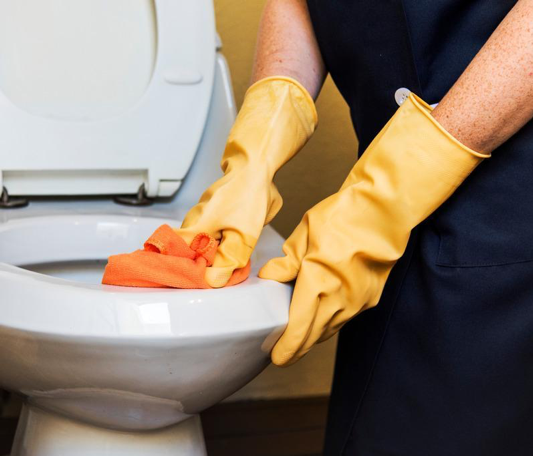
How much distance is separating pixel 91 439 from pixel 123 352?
17 centimetres

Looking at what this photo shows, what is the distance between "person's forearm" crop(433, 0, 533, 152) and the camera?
57 cm

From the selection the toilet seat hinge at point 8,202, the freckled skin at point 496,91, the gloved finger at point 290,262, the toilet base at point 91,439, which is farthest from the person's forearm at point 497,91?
the toilet seat hinge at point 8,202

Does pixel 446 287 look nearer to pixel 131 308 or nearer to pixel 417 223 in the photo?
pixel 417 223

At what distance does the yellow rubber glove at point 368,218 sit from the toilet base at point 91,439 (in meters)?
0.15

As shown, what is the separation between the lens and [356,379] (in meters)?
0.77

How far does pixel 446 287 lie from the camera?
661 mm

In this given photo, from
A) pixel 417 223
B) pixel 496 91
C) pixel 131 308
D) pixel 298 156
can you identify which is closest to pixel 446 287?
pixel 417 223

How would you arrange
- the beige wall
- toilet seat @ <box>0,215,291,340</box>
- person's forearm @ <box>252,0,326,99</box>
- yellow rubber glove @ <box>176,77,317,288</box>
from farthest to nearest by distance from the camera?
the beige wall, person's forearm @ <box>252,0,326,99</box>, yellow rubber glove @ <box>176,77,317,288</box>, toilet seat @ <box>0,215,291,340</box>

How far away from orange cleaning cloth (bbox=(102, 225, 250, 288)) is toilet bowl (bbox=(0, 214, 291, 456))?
0.02m

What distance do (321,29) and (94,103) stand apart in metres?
0.31

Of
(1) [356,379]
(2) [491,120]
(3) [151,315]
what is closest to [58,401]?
(3) [151,315]

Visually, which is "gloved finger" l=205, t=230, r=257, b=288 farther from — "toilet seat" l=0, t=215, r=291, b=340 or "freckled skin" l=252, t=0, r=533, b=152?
"freckled skin" l=252, t=0, r=533, b=152

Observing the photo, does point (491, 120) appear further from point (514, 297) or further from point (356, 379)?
point (356, 379)

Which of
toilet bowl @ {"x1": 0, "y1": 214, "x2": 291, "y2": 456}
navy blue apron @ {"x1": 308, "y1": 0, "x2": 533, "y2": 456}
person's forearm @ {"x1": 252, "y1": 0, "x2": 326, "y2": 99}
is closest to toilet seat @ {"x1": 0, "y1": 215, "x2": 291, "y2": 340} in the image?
toilet bowl @ {"x1": 0, "y1": 214, "x2": 291, "y2": 456}
